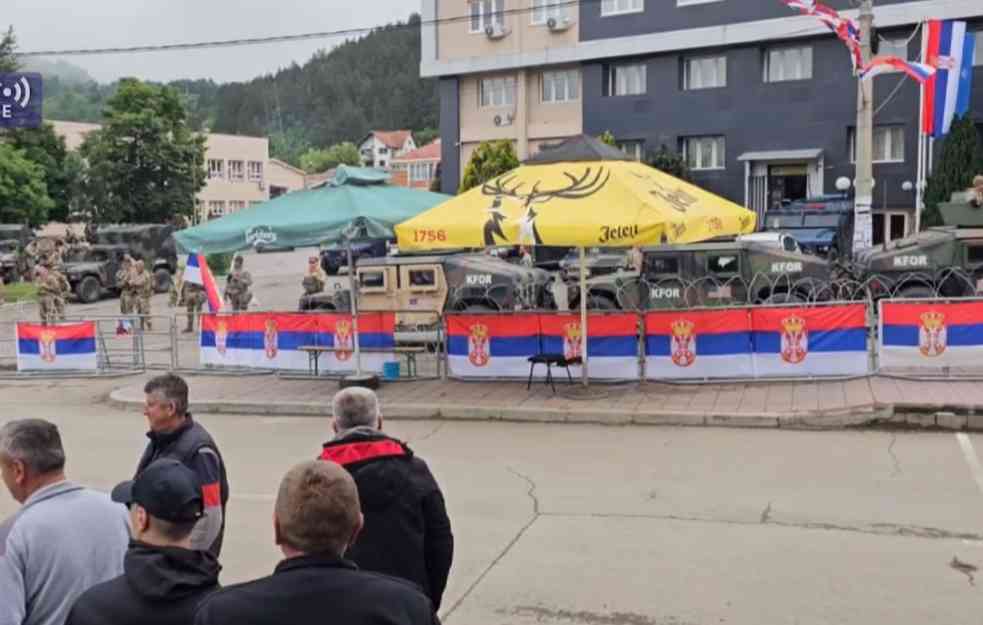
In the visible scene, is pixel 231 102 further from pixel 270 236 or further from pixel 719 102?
pixel 270 236

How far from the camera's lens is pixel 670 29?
40.5 m

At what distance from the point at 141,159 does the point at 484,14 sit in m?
21.7

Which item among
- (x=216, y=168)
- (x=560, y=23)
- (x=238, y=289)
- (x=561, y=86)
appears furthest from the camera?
(x=216, y=168)

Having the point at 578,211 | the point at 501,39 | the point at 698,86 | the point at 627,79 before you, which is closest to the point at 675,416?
the point at 578,211

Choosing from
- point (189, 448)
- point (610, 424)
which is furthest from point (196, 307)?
point (189, 448)

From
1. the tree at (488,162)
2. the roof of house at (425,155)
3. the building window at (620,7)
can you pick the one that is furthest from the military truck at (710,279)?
the roof of house at (425,155)

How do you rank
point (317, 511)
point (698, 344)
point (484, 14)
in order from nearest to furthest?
point (317, 511), point (698, 344), point (484, 14)

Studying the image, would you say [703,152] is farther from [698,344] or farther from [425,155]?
[425,155]

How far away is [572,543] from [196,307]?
58.3 feet

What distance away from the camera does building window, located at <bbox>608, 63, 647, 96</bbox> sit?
42.1 m

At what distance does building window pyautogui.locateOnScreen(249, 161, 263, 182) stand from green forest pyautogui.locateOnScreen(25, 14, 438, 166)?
68.2 meters

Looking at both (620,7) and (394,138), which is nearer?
(620,7)

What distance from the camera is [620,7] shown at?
42000mm

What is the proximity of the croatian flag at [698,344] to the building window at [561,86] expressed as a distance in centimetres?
3154
